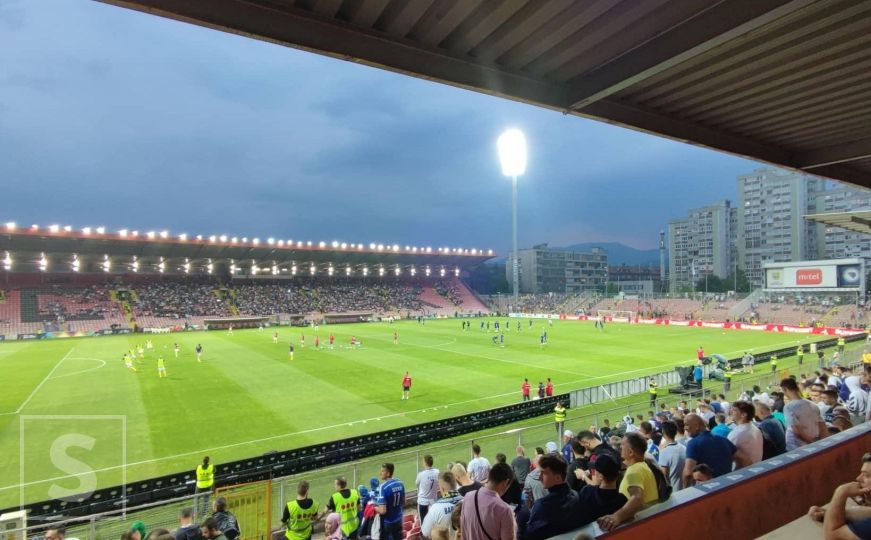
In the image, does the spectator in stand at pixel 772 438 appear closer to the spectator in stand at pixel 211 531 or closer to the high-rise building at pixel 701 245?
the spectator in stand at pixel 211 531

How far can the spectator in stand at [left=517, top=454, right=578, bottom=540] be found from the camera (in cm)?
347

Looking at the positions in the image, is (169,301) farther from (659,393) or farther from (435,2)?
(435,2)

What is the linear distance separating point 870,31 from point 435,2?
4.35 m

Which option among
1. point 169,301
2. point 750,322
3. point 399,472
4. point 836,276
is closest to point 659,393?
point 399,472

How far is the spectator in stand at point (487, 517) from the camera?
10.9ft

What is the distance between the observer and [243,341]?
4456cm

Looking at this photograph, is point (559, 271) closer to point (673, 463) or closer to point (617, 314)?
point (617, 314)

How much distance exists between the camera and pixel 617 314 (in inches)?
2756

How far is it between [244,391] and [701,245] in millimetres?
151534

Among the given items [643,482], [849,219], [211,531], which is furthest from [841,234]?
[211,531]

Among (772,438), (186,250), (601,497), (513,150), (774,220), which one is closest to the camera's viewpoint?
(601,497)

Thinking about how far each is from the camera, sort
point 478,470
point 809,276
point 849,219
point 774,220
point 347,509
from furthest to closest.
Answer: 1. point 774,220
2. point 809,276
3. point 849,219
4. point 478,470
5. point 347,509

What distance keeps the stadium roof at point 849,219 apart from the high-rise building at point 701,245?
115 meters

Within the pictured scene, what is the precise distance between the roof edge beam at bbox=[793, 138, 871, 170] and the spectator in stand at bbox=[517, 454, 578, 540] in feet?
27.6
